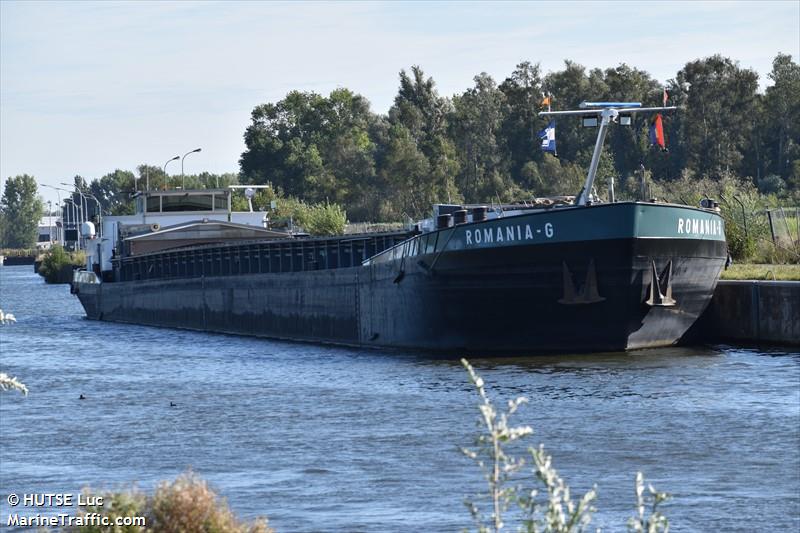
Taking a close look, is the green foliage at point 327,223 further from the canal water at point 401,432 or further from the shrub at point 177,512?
the shrub at point 177,512

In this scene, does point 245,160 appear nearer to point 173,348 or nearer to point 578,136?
point 578,136

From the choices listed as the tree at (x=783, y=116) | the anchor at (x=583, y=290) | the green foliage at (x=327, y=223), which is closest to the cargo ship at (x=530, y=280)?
the anchor at (x=583, y=290)

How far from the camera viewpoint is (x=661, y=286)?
22547 millimetres

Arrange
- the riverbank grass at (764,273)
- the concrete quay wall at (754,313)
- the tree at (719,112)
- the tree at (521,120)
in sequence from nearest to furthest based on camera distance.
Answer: the concrete quay wall at (754,313) → the riverbank grass at (764,273) → the tree at (719,112) → the tree at (521,120)

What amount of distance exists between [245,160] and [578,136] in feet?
115

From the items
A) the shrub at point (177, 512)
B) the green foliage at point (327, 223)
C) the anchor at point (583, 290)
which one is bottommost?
the shrub at point (177, 512)

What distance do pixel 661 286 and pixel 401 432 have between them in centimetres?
755

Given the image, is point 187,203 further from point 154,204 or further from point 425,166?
point 425,166

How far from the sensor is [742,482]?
13.1m

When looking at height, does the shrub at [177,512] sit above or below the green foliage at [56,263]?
above

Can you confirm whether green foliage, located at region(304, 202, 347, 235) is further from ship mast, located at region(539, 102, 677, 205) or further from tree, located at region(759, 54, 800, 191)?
ship mast, located at region(539, 102, 677, 205)

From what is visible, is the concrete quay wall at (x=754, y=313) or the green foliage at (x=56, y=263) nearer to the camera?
the concrete quay wall at (x=754, y=313)

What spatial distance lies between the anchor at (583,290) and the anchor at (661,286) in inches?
36.3

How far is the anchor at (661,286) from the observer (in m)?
22.2
